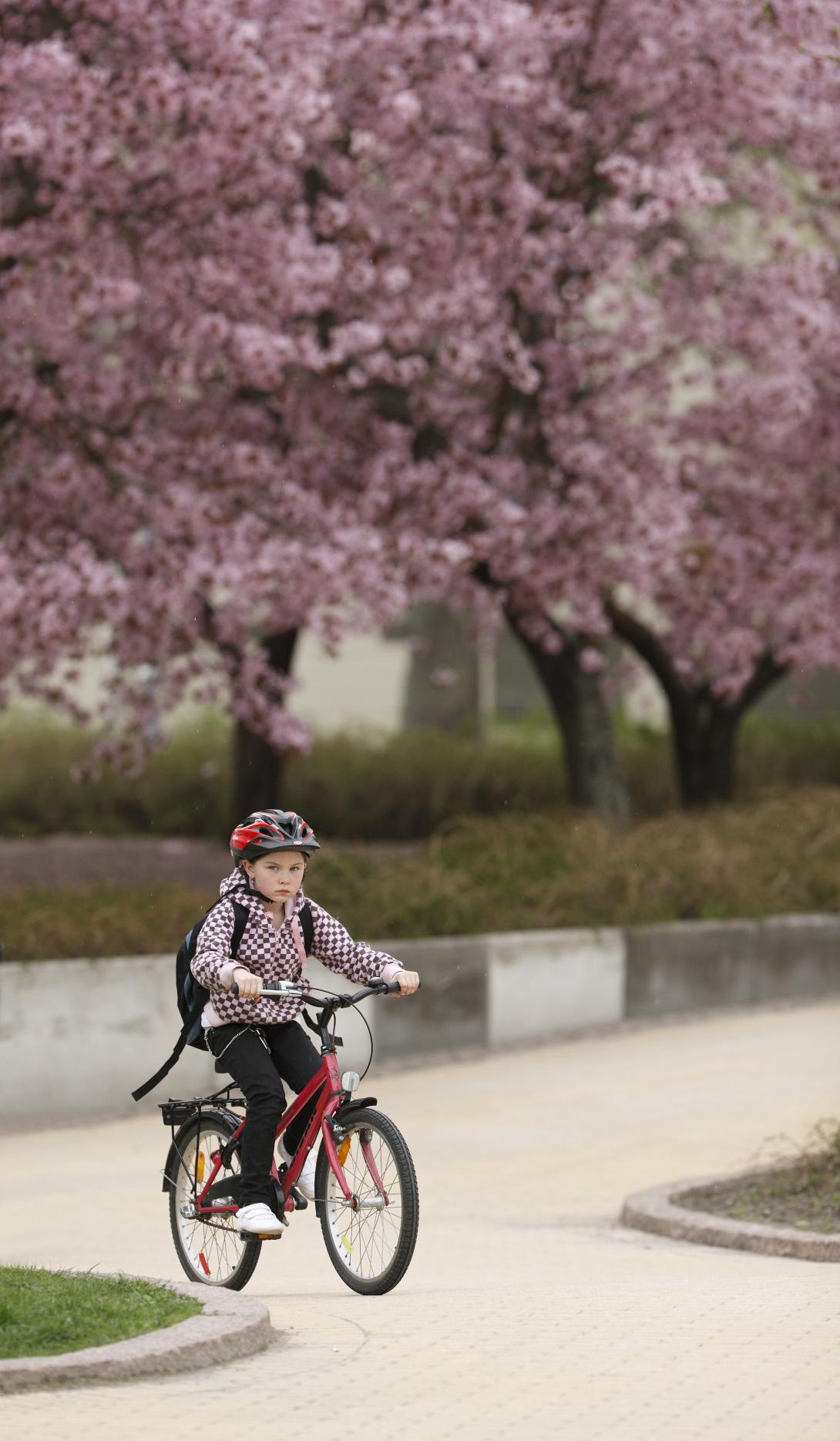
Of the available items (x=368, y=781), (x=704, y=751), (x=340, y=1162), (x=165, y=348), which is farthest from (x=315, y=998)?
(x=368, y=781)

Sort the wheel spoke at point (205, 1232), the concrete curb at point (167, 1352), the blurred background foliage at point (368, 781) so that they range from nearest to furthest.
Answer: the concrete curb at point (167, 1352) < the wheel spoke at point (205, 1232) < the blurred background foliage at point (368, 781)

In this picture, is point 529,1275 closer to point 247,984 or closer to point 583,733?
point 247,984

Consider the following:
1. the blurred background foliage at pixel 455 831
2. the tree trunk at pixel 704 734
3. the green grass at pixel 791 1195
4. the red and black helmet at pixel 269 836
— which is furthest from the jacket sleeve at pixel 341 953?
the tree trunk at pixel 704 734

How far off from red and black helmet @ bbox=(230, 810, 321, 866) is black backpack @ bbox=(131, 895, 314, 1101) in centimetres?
16

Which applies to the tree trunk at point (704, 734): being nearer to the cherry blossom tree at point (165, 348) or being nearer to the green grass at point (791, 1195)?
the cherry blossom tree at point (165, 348)

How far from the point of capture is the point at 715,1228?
7895 mm

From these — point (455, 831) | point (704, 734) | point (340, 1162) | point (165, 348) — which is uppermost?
point (165, 348)

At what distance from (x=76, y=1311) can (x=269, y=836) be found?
4.67 ft

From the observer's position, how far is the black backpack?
637 cm

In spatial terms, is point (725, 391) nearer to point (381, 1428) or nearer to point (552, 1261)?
point (552, 1261)

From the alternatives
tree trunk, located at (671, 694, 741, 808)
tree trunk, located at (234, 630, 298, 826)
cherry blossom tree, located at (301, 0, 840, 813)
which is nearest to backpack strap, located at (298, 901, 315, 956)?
cherry blossom tree, located at (301, 0, 840, 813)

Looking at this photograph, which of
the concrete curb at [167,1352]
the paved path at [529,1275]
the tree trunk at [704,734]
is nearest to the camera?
the paved path at [529,1275]

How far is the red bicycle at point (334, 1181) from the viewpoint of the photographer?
6293 millimetres

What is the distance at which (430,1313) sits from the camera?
618 cm
